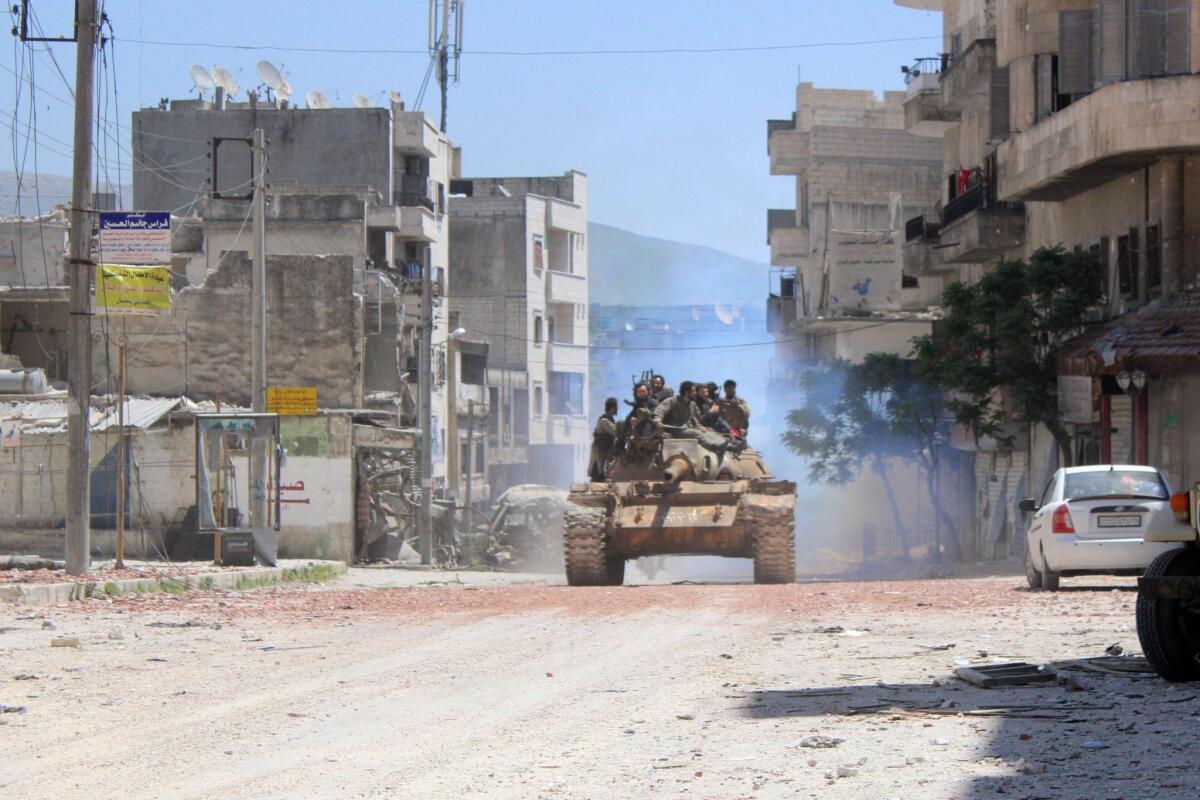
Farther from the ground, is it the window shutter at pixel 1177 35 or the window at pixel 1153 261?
the window shutter at pixel 1177 35

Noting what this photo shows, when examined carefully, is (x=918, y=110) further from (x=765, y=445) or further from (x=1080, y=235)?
(x=765, y=445)

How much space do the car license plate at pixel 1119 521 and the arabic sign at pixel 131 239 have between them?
1104 cm

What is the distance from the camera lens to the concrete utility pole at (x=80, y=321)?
20.5m

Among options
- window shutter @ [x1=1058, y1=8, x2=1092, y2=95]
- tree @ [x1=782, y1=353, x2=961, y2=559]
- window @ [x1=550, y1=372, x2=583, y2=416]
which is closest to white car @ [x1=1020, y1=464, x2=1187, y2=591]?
window shutter @ [x1=1058, y1=8, x2=1092, y2=95]

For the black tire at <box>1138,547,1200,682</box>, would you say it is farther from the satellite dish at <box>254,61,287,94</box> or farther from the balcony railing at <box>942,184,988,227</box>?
the satellite dish at <box>254,61,287,94</box>

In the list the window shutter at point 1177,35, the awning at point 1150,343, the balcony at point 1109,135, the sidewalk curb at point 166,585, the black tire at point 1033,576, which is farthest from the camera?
the window shutter at point 1177,35

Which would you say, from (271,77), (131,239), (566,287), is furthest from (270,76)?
(131,239)

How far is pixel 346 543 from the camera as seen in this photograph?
35.0 m

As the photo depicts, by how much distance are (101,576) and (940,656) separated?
12591 millimetres

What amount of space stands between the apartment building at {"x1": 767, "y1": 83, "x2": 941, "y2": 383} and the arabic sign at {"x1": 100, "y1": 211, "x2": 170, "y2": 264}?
30.2 metres

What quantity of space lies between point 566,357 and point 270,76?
18.9 m

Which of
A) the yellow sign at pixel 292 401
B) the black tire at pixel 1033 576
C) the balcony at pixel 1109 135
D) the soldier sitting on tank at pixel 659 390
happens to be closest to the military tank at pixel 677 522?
the soldier sitting on tank at pixel 659 390

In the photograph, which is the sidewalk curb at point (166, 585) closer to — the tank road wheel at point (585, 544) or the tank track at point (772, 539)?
the tank road wheel at point (585, 544)

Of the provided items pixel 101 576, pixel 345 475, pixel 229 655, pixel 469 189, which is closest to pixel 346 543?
pixel 345 475
